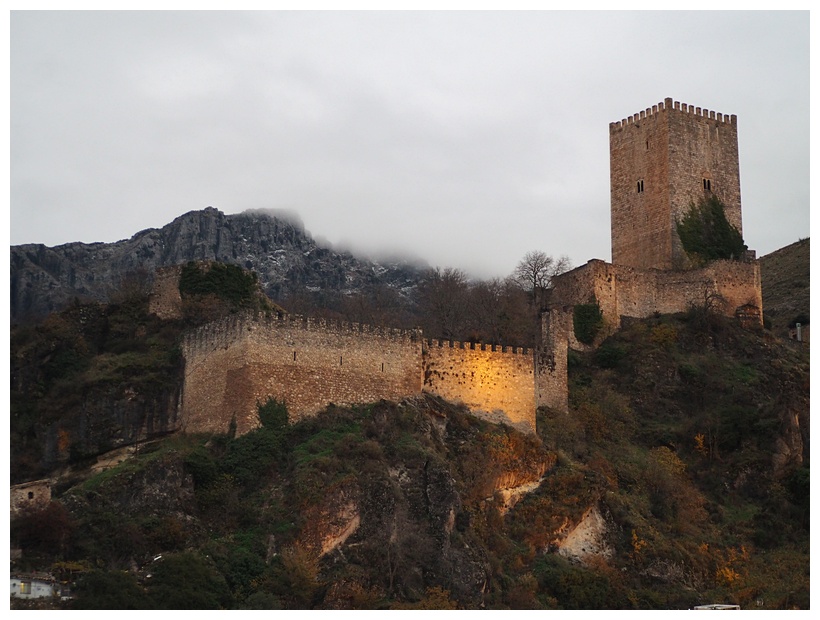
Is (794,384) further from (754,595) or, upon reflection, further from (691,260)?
(754,595)

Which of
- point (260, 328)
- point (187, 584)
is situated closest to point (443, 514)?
point (187, 584)

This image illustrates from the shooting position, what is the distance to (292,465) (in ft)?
172

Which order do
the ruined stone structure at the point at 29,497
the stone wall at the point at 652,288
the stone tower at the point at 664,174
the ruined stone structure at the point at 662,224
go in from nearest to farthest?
the ruined stone structure at the point at 29,497 < the stone wall at the point at 652,288 < the ruined stone structure at the point at 662,224 < the stone tower at the point at 664,174

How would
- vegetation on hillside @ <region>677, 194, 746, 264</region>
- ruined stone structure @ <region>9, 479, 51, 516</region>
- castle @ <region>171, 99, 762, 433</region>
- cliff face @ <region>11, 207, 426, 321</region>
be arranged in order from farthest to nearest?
cliff face @ <region>11, 207, 426, 321</region> < vegetation on hillside @ <region>677, 194, 746, 264</region> < castle @ <region>171, 99, 762, 433</region> < ruined stone structure @ <region>9, 479, 51, 516</region>

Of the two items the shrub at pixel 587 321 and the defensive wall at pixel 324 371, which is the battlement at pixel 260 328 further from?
the shrub at pixel 587 321

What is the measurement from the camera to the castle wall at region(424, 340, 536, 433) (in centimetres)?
5828

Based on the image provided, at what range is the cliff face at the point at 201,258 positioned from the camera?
8538 cm

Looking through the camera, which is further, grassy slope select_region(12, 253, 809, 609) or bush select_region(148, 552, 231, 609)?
grassy slope select_region(12, 253, 809, 609)

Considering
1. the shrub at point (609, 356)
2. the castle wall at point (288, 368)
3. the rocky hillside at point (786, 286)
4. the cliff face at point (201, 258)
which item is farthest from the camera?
the cliff face at point (201, 258)

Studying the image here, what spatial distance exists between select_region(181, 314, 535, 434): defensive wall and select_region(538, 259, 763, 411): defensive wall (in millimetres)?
10490

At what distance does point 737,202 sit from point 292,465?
112 ft

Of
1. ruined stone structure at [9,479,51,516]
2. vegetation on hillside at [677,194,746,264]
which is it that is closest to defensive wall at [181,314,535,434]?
ruined stone structure at [9,479,51,516]

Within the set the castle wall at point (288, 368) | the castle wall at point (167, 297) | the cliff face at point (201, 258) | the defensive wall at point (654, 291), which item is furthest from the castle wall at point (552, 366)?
the cliff face at point (201, 258)

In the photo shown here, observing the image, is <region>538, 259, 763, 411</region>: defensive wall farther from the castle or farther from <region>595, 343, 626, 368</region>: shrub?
<region>595, 343, 626, 368</region>: shrub
